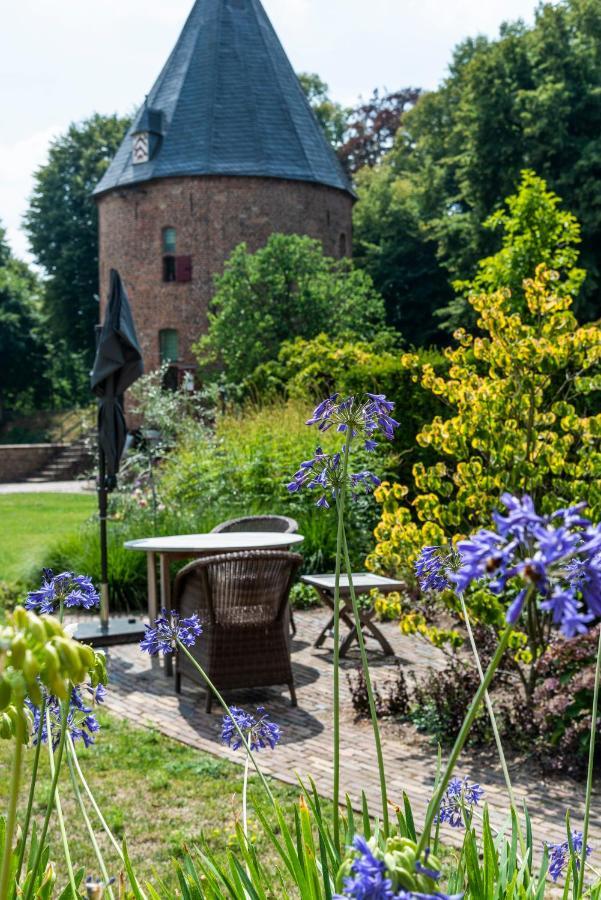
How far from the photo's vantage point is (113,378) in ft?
26.5

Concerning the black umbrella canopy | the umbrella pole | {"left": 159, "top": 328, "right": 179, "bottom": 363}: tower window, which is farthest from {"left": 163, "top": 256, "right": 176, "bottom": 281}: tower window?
the umbrella pole

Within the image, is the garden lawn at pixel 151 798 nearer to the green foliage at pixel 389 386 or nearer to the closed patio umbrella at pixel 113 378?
the closed patio umbrella at pixel 113 378

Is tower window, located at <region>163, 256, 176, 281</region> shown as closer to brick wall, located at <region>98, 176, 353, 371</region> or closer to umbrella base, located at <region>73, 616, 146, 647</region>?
brick wall, located at <region>98, 176, 353, 371</region>

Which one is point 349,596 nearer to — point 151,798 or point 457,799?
point 151,798

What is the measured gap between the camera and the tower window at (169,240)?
33.3 m

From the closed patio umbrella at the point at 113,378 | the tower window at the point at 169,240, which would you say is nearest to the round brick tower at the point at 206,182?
the tower window at the point at 169,240

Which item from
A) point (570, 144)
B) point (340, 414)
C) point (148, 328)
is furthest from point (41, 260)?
point (340, 414)

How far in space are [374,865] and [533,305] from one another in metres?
4.90

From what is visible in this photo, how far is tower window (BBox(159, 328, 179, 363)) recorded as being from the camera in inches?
1328

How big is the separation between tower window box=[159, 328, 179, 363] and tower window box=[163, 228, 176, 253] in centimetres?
261

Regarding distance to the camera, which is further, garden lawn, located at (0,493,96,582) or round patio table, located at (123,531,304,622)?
garden lawn, located at (0,493,96,582)

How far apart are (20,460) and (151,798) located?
95.6ft

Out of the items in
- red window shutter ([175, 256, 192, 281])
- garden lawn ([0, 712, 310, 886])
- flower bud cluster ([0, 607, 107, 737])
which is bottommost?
garden lawn ([0, 712, 310, 886])

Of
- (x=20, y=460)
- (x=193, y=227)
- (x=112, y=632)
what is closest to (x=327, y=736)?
(x=112, y=632)
